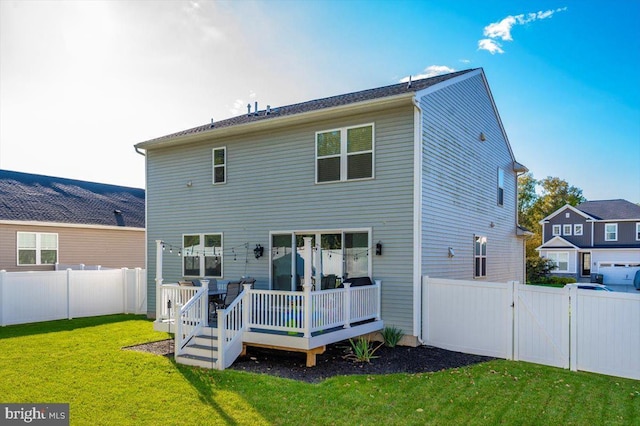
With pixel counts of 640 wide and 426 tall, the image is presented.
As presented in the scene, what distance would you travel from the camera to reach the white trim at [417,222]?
9438 mm

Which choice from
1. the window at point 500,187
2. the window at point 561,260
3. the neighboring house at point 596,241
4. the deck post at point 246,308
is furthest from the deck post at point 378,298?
the window at point 561,260

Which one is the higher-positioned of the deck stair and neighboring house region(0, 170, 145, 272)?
neighboring house region(0, 170, 145, 272)

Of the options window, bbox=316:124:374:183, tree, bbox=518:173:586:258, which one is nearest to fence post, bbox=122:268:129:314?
window, bbox=316:124:374:183

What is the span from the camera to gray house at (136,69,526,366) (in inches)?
380

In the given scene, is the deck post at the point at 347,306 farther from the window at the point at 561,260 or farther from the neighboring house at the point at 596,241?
the window at the point at 561,260

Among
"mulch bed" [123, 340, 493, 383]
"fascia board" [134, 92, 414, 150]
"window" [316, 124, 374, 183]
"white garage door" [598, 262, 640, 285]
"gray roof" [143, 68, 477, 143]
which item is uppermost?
"gray roof" [143, 68, 477, 143]

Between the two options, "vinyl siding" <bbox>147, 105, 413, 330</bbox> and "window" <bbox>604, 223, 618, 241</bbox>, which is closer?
→ "vinyl siding" <bbox>147, 105, 413, 330</bbox>

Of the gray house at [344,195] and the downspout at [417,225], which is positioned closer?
→ the downspout at [417,225]

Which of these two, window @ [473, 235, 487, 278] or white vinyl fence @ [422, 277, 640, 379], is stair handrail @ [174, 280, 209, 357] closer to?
white vinyl fence @ [422, 277, 640, 379]

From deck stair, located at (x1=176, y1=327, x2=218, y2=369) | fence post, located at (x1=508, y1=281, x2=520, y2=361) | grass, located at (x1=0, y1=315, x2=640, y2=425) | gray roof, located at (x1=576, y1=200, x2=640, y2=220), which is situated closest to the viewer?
grass, located at (x1=0, y1=315, x2=640, y2=425)

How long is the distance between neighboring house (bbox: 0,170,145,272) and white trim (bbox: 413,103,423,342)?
13906 mm

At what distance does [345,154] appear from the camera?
1046cm

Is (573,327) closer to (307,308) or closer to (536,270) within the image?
(307,308)

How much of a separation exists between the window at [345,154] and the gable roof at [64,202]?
1258 cm
